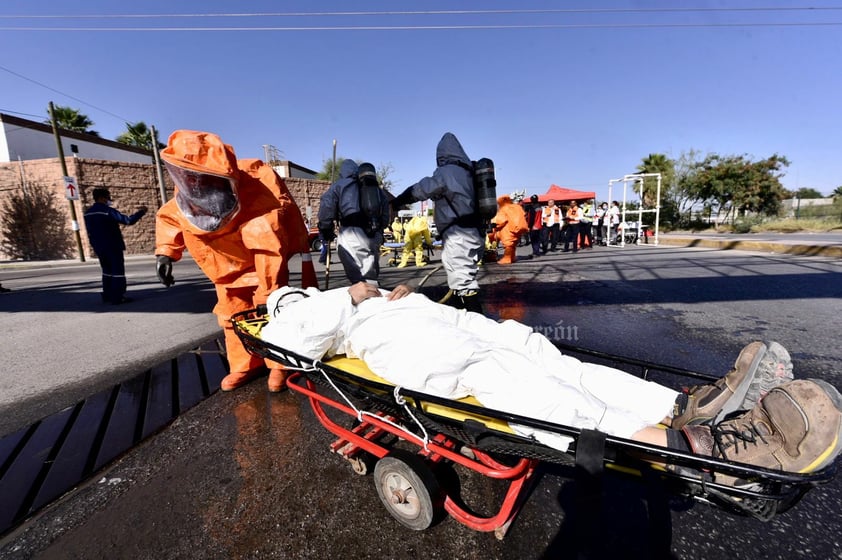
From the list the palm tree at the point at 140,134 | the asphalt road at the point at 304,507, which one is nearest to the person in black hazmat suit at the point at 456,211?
the asphalt road at the point at 304,507

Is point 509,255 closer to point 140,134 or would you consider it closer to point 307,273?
point 307,273

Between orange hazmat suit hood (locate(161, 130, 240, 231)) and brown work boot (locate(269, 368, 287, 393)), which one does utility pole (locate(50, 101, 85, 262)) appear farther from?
brown work boot (locate(269, 368, 287, 393))

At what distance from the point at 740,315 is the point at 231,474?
5.48 metres

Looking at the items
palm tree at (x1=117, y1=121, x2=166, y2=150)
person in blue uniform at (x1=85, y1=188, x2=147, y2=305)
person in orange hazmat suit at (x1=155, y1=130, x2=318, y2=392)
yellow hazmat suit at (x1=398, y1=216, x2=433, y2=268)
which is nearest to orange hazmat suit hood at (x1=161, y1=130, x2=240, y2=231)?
person in orange hazmat suit at (x1=155, y1=130, x2=318, y2=392)

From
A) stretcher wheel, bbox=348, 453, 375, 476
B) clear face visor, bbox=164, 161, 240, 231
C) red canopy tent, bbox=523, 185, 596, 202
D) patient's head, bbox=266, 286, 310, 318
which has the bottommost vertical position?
stretcher wheel, bbox=348, 453, 375, 476

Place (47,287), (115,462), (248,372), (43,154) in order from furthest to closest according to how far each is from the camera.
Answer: (43,154)
(47,287)
(248,372)
(115,462)

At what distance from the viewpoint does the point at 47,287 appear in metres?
8.61

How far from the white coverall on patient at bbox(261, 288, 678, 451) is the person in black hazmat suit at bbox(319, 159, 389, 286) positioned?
1774 mm

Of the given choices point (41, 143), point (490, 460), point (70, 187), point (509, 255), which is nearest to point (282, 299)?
point (490, 460)

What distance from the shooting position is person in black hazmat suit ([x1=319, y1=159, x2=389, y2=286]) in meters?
3.68

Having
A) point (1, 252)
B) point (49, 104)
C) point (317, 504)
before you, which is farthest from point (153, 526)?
point (1, 252)

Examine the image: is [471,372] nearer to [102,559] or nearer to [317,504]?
[317,504]

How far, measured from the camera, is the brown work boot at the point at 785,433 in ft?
3.54

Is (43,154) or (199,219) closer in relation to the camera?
(199,219)
